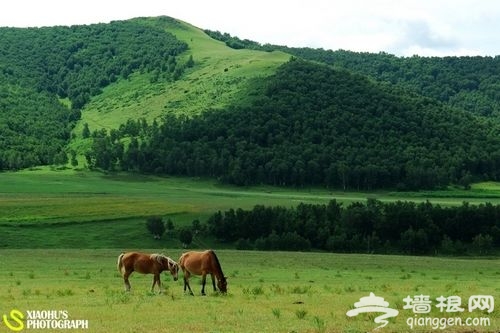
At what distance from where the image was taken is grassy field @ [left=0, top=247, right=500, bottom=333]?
21469mm

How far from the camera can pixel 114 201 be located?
106 m

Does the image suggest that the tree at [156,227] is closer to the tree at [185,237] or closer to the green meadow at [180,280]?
the green meadow at [180,280]

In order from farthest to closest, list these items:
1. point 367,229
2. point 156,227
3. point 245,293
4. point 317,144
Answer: point 317,144 < point 367,229 < point 156,227 < point 245,293

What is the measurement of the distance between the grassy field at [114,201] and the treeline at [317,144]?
5483 mm

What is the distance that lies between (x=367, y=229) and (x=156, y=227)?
2870 centimetres

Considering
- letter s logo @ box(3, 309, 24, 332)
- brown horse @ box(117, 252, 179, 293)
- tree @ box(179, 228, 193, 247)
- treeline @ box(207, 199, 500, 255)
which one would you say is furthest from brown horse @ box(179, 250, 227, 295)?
treeline @ box(207, 199, 500, 255)

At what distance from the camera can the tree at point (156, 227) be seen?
279 ft

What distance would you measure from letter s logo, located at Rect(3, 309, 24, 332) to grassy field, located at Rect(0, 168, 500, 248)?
5455 centimetres

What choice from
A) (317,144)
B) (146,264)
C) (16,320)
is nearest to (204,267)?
(146,264)

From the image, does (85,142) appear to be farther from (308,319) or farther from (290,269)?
(308,319)

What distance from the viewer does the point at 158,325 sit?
2067 centimetres

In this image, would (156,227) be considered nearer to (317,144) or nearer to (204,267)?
(204,267)

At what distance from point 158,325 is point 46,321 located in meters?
3.75

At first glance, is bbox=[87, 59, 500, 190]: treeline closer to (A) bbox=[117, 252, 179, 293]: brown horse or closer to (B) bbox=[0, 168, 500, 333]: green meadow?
(B) bbox=[0, 168, 500, 333]: green meadow
